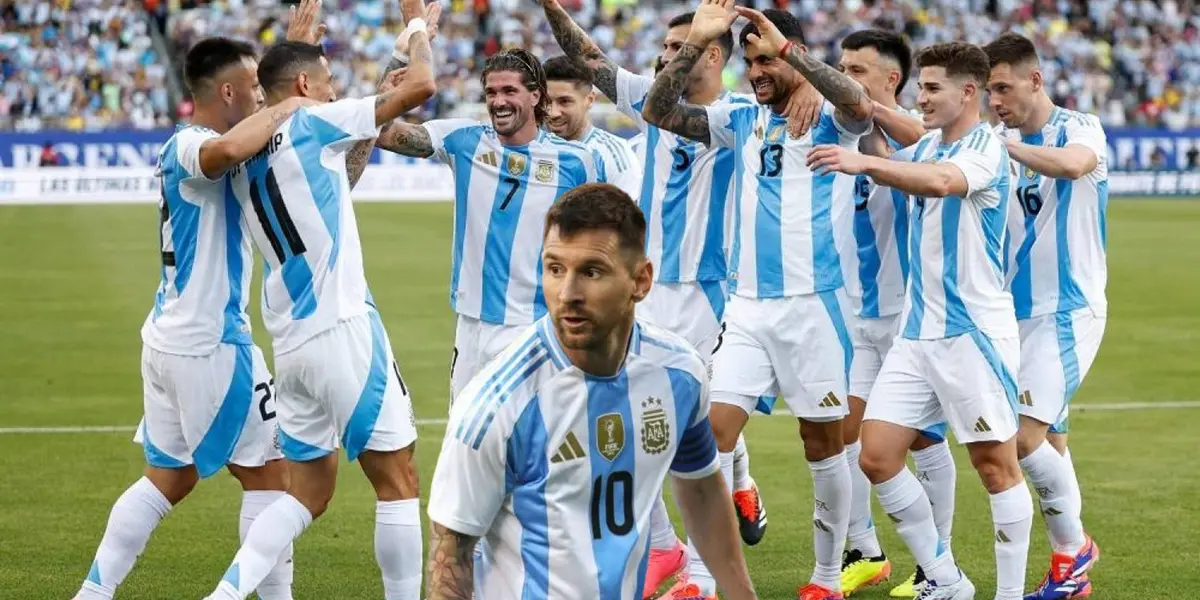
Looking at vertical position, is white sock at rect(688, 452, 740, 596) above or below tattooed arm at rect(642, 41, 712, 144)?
below

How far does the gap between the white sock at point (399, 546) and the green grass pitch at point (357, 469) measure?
41.6 inches

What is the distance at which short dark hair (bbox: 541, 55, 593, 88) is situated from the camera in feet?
27.2

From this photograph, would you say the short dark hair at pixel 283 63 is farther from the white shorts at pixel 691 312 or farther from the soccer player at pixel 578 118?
the white shorts at pixel 691 312

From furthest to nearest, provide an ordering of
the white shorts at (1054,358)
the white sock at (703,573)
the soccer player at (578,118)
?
the soccer player at (578,118) → the white shorts at (1054,358) → the white sock at (703,573)

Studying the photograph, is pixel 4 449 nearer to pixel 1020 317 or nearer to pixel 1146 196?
pixel 1020 317

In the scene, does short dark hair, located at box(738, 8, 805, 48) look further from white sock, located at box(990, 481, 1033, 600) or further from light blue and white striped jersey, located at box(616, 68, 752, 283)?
white sock, located at box(990, 481, 1033, 600)

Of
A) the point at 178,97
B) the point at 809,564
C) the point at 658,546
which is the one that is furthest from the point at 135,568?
the point at 178,97

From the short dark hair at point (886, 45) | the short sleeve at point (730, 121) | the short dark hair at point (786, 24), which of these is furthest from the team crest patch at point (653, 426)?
the short dark hair at point (886, 45)

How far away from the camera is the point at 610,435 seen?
4398mm

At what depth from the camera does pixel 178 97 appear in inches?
1390

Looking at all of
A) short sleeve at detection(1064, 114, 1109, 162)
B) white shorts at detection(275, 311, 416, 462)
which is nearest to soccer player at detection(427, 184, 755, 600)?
white shorts at detection(275, 311, 416, 462)

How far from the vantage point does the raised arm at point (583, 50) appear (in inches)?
326

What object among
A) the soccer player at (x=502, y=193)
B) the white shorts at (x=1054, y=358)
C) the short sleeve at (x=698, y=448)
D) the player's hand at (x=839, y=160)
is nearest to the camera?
the short sleeve at (x=698, y=448)

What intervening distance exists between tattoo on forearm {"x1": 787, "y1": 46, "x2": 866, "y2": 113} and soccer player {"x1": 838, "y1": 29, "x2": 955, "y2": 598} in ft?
1.17
